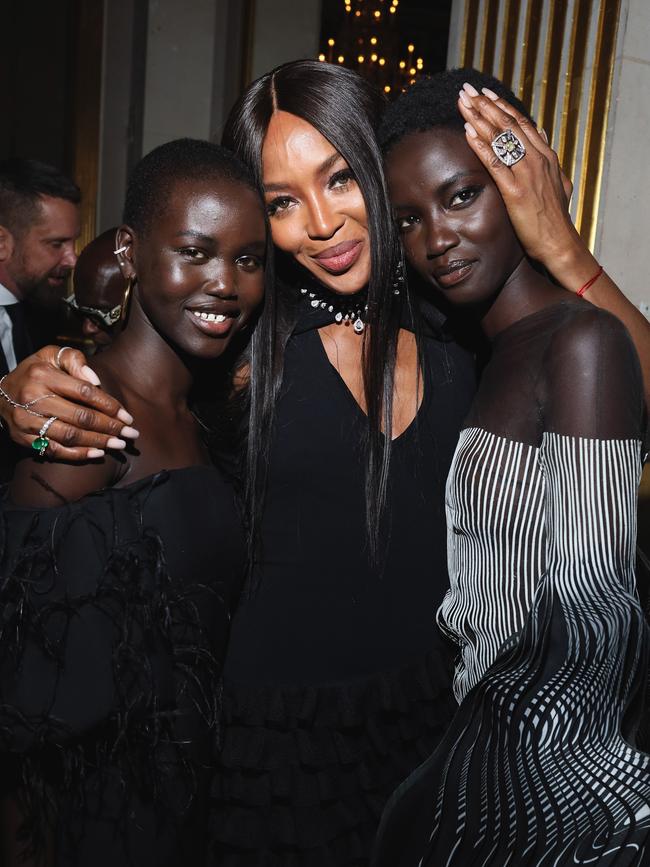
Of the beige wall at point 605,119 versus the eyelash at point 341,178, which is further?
the beige wall at point 605,119

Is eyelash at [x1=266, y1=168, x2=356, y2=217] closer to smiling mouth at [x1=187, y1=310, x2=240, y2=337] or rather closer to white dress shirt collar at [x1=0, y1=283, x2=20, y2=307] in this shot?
smiling mouth at [x1=187, y1=310, x2=240, y2=337]

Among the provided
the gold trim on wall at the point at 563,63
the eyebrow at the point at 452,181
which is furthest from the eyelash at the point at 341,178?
the gold trim on wall at the point at 563,63

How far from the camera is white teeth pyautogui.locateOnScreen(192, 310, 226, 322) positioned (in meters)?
1.77

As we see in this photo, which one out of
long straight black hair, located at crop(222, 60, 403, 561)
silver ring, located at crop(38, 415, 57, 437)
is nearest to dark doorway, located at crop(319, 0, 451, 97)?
long straight black hair, located at crop(222, 60, 403, 561)

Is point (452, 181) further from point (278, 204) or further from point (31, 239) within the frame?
point (31, 239)

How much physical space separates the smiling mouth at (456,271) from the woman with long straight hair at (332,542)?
0.31m

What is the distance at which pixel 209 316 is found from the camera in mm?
1777

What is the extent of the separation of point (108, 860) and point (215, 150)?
1.36 metres

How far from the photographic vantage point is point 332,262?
79.1 inches

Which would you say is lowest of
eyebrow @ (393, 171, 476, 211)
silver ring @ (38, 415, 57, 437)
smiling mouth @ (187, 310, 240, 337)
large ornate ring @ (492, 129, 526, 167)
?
silver ring @ (38, 415, 57, 437)

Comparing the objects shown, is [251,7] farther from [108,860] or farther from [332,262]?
[108,860]

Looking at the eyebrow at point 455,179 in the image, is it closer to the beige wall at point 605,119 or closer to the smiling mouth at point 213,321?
the smiling mouth at point 213,321

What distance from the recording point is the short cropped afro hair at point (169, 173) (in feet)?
5.81

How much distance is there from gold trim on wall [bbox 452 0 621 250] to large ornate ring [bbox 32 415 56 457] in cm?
206
